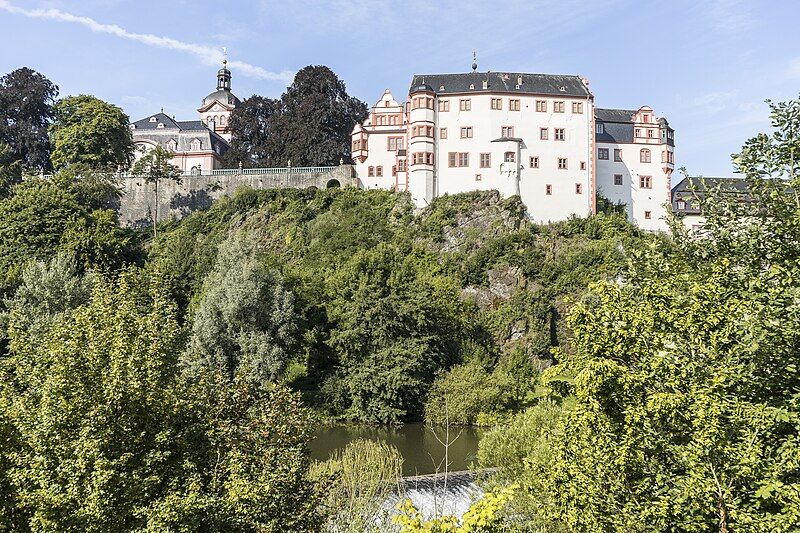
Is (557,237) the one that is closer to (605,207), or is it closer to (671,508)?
(605,207)

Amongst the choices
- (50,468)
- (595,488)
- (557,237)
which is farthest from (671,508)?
(557,237)

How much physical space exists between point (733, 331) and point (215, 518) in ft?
28.9

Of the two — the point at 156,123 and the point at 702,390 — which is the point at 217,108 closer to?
the point at 156,123

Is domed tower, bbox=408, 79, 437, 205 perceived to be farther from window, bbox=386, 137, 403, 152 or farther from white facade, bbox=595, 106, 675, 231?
white facade, bbox=595, 106, 675, 231

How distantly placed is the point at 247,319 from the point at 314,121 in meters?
32.3

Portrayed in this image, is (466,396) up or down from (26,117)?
down

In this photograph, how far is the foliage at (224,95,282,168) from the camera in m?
73.2

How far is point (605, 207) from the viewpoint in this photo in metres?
59.7

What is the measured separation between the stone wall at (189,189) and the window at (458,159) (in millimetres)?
11804

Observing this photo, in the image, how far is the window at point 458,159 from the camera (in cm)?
5844

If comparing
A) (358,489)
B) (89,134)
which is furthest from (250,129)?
(358,489)

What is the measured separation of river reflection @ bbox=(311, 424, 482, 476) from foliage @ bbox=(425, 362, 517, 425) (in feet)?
2.40

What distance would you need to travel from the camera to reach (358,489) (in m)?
21.3

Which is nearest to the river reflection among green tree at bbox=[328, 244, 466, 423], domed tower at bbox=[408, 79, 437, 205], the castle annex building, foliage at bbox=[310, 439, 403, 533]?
green tree at bbox=[328, 244, 466, 423]
